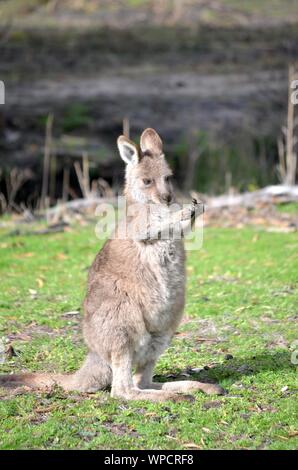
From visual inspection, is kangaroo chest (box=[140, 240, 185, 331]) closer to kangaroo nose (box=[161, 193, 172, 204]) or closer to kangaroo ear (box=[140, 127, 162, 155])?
kangaroo nose (box=[161, 193, 172, 204])

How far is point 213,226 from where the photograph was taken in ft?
37.3

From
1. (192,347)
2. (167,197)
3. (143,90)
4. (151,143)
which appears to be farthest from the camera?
(143,90)

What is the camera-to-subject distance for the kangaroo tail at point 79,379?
5476mm

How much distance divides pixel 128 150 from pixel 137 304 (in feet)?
3.68

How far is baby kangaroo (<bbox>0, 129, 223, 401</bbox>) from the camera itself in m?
5.36

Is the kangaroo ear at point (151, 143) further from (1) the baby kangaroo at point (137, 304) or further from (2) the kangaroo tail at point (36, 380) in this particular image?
(2) the kangaroo tail at point (36, 380)

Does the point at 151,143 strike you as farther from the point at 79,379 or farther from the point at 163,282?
the point at 79,379

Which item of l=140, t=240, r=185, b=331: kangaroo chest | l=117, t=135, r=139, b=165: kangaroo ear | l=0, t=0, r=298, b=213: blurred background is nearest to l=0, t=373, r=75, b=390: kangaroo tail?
l=140, t=240, r=185, b=331: kangaroo chest

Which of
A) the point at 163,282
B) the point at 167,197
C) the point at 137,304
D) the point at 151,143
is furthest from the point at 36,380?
the point at 151,143

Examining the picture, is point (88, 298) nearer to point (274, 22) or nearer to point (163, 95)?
point (163, 95)

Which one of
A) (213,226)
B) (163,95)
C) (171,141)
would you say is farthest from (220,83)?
(213,226)

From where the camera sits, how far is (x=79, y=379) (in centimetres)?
550

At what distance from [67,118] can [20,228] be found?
745 centimetres
